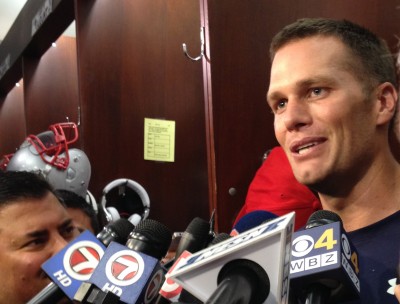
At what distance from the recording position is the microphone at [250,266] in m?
0.58

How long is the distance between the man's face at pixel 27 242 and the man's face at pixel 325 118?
1.75 ft

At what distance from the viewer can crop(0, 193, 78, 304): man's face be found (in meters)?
1.21

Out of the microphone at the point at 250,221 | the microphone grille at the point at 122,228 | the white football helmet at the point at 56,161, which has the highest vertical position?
the microphone grille at the point at 122,228

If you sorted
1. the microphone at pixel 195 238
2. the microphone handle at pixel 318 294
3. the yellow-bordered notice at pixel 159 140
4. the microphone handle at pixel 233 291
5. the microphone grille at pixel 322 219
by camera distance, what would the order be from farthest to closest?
the yellow-bordered notice at pixel 159 140, the microphone at pixel 195 238, the microphone grille at pixel 322 219, the microphone handle at pixel 318 294, the microphone handle at pixel 233 291

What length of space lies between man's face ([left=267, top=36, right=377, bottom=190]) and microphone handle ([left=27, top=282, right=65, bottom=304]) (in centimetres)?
50

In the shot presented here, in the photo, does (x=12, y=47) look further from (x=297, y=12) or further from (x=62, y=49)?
(x=297, y=12)

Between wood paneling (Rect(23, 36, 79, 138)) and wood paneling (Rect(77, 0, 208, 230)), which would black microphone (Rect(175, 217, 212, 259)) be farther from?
wood paneling (Rect(23, 36, 79, 138))

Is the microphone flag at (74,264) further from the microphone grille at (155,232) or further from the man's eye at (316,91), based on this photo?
the man's eye at (316,91)

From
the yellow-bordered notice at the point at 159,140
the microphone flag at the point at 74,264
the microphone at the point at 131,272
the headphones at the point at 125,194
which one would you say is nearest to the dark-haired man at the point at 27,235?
the microphone flag at the point at 74,264

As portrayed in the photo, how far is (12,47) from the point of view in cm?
464

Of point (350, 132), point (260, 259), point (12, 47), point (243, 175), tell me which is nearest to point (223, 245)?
point (260, 259)

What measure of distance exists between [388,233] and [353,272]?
1.13 ft

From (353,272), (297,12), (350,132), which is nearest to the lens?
(353,272)

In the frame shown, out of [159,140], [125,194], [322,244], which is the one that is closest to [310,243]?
[322,244]
